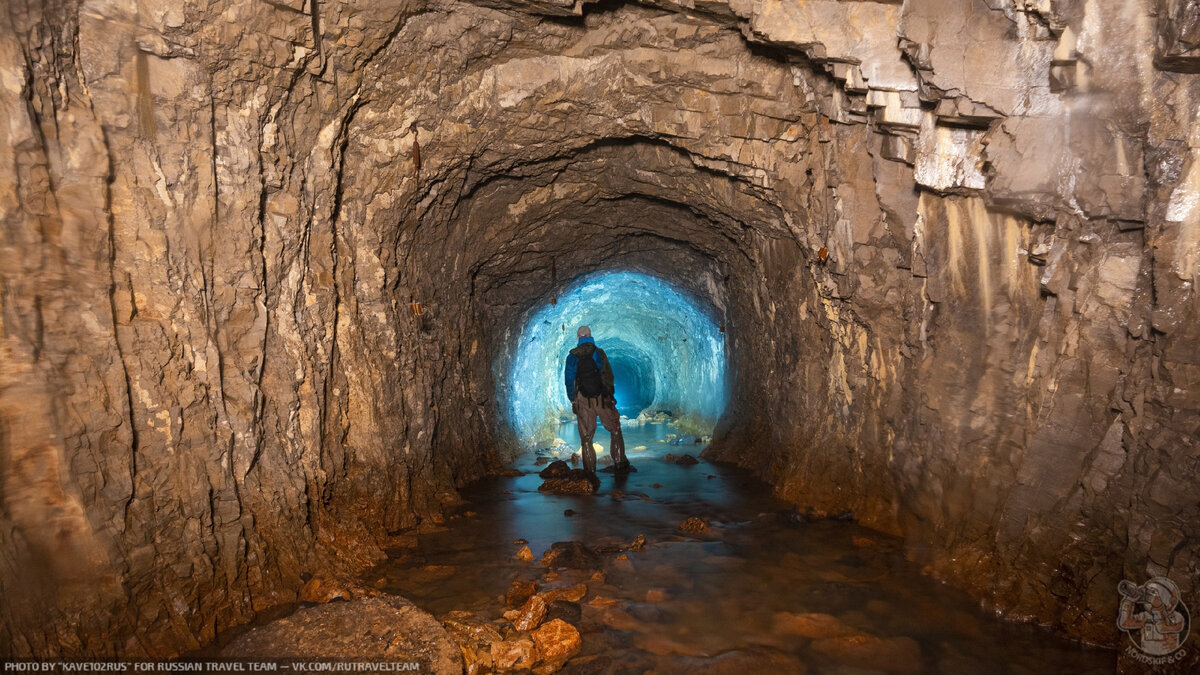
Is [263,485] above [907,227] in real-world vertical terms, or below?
below

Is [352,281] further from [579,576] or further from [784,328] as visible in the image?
[784,328]

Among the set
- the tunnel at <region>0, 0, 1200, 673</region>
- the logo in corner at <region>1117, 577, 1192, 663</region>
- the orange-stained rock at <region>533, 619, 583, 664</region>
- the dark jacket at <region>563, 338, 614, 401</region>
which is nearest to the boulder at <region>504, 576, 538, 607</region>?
the tunnel at <region>0, 0, 1200, 673</region>

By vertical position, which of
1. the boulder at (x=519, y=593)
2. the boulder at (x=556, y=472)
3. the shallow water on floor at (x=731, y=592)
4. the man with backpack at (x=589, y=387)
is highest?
the man with backpack at (x=589, y=387)

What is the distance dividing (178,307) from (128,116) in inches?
39.7

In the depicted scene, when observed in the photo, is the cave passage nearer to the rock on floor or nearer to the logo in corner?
the rock on floor

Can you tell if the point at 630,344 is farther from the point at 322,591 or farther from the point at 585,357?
the point at 322,591

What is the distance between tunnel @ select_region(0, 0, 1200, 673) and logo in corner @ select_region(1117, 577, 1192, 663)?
0.02m

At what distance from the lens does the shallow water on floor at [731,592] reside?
149 inches

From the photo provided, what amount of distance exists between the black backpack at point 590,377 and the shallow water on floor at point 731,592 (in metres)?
2.18

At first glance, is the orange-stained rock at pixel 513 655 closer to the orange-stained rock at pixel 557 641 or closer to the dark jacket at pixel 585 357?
the orange-stained rock at pixel 557 641

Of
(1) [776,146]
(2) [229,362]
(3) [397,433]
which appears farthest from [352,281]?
(1) [776,146]

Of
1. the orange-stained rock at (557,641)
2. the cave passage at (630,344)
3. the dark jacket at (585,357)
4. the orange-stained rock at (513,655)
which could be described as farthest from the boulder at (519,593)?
the cave passage at (630,344)

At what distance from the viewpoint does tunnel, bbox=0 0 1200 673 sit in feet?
11.2

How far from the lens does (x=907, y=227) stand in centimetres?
549
